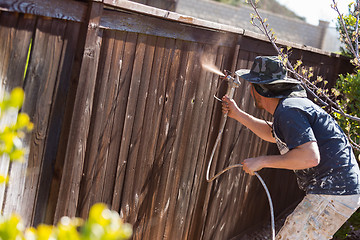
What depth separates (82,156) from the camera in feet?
9.57

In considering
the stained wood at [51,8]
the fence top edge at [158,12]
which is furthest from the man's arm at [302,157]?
the stained wood at [51,8]

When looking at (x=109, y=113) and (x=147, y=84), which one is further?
(x=147, y=84)

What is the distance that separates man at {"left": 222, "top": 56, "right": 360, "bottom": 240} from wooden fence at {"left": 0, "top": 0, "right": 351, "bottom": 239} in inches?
23.4

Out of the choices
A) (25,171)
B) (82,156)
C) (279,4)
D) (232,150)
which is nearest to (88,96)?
(82,156)

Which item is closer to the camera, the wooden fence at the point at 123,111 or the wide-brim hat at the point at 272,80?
the wooden fence at the point at 123,111

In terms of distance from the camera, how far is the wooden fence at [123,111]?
2.53m

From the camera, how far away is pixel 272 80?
3.38m

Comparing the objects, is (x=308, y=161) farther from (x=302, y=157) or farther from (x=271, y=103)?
(x=271, y=103)

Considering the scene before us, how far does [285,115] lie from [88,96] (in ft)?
4.10

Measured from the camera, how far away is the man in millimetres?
3109

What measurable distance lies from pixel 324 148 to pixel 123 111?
1.38 m

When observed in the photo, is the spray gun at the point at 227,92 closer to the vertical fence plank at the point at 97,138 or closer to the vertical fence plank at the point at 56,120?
Answer: the vertical fence plank at the point at 97,138

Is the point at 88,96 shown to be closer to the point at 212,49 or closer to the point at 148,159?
the point at 148,159

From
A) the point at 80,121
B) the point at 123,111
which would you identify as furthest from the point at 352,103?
the point at 80,121
